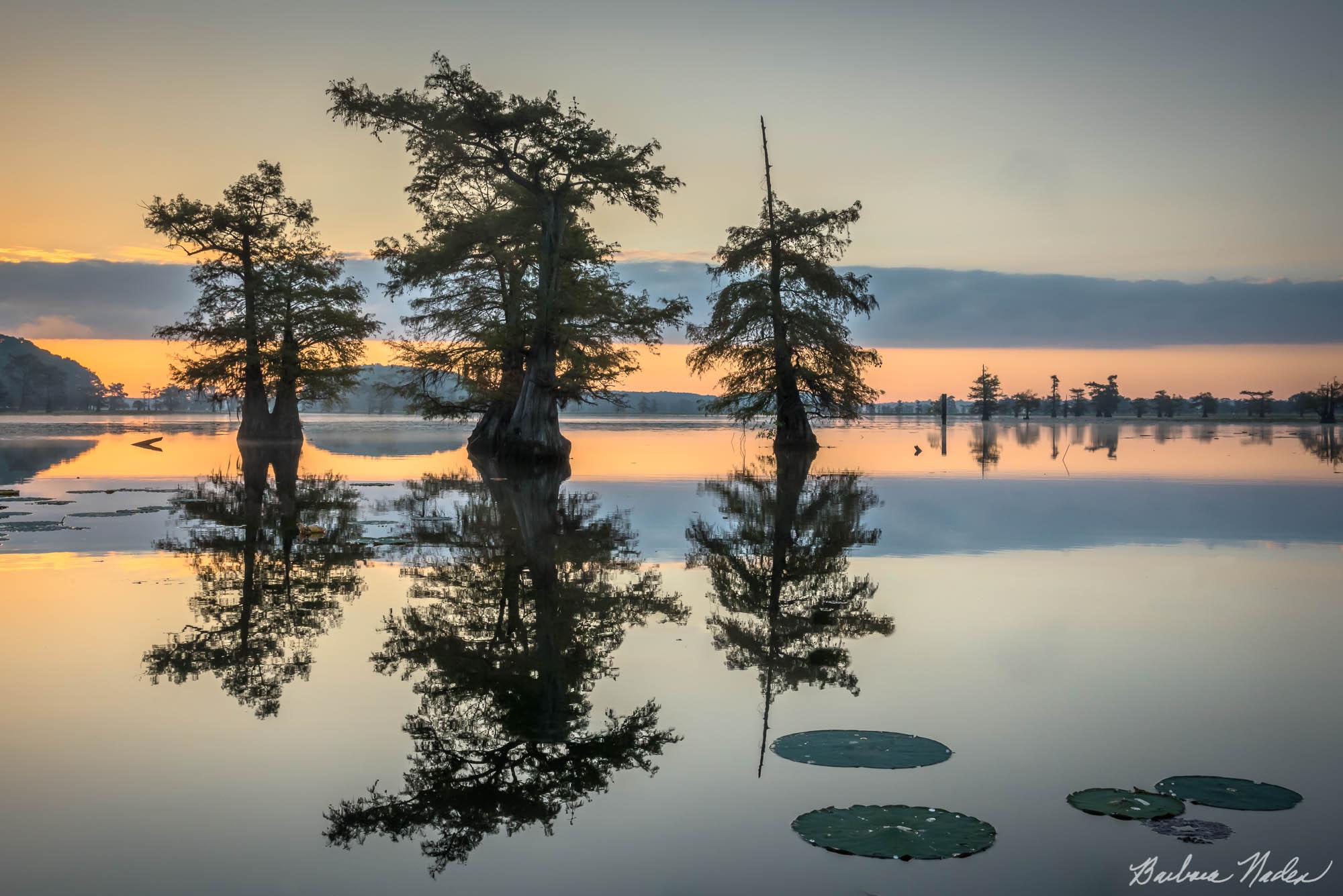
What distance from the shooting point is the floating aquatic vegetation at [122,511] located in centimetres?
1642

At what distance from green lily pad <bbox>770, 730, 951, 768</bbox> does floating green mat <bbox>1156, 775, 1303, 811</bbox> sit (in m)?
1.06

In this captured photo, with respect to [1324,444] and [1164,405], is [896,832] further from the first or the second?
[1164,405]

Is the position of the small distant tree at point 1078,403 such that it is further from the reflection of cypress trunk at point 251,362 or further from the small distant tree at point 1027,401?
the reflection of cypress trunk at point 251,362

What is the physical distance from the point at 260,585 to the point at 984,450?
37.3 metres

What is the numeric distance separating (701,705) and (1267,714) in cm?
336

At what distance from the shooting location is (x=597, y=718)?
562 centimetres

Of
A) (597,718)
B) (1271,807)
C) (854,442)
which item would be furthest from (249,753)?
(854,442)

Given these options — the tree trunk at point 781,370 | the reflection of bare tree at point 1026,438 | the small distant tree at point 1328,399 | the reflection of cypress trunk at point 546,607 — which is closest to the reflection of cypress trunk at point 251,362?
the tree trunk at point 781,370

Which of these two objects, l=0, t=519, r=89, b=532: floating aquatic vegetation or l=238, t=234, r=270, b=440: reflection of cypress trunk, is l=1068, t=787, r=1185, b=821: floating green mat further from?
l=238, t=234, r=270, b=440: reflection of cypress trunk

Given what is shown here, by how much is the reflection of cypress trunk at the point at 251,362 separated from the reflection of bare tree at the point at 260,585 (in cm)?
2779

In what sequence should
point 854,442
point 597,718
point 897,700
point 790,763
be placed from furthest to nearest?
point 854,442, point 897,700, point 597,718, point 790,763

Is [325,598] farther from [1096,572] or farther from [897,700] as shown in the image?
[1096,572]

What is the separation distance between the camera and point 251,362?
45594 millimetres
